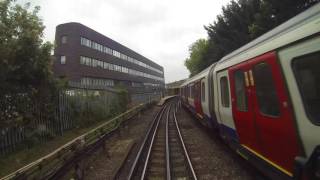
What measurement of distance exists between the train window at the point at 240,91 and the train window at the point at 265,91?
0.78 metres

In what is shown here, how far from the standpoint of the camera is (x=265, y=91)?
18.5 ft

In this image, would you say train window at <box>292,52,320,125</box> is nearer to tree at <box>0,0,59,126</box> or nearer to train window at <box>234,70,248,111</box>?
train window at <box>234,70,248,111</box>

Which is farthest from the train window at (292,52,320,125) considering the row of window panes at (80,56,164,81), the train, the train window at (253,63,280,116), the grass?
the row of window panes at (80,56,164,81)

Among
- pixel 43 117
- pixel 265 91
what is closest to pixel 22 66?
pixel 43 117

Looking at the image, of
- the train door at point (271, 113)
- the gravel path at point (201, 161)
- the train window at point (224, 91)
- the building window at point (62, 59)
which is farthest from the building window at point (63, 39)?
the train door at point (271, 113)

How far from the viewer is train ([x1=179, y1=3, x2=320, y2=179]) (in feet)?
13.4

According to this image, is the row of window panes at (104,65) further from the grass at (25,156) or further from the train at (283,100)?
the train at (283,100)

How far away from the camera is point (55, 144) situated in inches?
535

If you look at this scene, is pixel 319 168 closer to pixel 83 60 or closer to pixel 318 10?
pixel 318 10

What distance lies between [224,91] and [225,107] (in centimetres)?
47

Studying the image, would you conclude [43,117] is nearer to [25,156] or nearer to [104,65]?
[25,156]

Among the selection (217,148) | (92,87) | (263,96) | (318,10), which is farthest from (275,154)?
(92,87)

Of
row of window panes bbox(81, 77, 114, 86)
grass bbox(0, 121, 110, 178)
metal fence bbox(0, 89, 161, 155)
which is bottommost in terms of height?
grass bbox(0, 121, 110, 178)

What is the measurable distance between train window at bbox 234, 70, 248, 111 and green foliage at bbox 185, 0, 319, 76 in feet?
42.6
